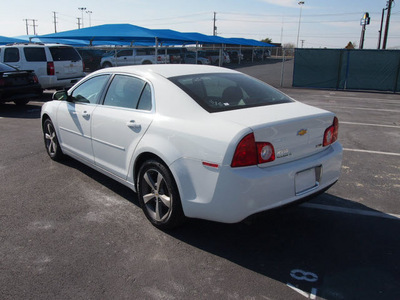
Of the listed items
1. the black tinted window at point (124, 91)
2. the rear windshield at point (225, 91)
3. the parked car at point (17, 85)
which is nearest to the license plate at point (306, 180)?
the rear windshield at point (225, 91)

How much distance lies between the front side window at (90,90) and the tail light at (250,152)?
2292 millimetres

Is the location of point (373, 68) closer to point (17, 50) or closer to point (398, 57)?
point (398, 57)

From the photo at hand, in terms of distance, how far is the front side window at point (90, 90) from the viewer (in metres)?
4.44

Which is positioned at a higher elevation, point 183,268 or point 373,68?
point 373,68

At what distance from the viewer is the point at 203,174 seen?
9.66ft

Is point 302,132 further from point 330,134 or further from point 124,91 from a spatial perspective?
point 124,91

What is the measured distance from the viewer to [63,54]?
12836mm

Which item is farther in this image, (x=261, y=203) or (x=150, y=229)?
(x=150, y=229)

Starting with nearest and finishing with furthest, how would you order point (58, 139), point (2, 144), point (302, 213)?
point (302, 213), point (58, 139), point (2, 144)

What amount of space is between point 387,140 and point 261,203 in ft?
17.9

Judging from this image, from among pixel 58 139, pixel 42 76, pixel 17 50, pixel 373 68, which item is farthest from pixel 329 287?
pixel 373 68

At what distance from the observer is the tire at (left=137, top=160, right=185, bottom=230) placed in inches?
129

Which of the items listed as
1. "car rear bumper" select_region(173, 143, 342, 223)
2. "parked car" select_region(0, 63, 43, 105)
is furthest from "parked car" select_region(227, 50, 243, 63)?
"car rear bumper" select_region(173, 143, 342, 223)

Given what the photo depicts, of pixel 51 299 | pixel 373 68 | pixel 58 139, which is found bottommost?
pixel 51 299
